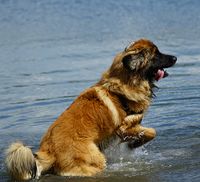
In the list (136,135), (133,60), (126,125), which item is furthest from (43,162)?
(133,60)

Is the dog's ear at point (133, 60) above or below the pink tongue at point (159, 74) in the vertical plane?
above

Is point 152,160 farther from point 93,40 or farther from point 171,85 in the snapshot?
point 93,40

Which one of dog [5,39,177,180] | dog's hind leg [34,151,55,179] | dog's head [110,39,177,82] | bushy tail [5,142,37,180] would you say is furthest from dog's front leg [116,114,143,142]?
bushy tail [5,142,37,180]

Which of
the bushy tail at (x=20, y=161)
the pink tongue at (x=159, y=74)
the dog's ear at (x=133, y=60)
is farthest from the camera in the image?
the pink tongue at (x=159, y=74)

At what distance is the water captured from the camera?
7.84 m

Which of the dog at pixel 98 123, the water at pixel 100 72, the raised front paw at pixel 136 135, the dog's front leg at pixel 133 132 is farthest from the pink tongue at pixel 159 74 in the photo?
the water at pixel 100 72

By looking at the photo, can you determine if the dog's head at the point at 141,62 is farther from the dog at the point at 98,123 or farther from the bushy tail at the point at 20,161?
the bushy tail at the point at 20,161

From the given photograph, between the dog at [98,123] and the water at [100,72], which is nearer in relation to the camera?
the dog at [98,123]

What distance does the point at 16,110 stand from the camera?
1095 centimetres

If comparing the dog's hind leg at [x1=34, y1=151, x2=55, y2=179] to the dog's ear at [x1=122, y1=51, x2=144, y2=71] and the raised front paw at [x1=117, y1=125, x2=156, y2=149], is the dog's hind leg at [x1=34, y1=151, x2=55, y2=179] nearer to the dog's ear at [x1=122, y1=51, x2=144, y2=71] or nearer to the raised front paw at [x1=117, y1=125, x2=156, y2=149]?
the raised front paw at [x1=117, y1=125, x2=156, y2=149]

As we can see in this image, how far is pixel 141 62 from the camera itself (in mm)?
7488

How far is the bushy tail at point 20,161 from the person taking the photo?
638 cm

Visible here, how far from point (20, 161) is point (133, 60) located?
2.08 m

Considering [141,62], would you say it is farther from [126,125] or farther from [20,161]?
[20,161]
